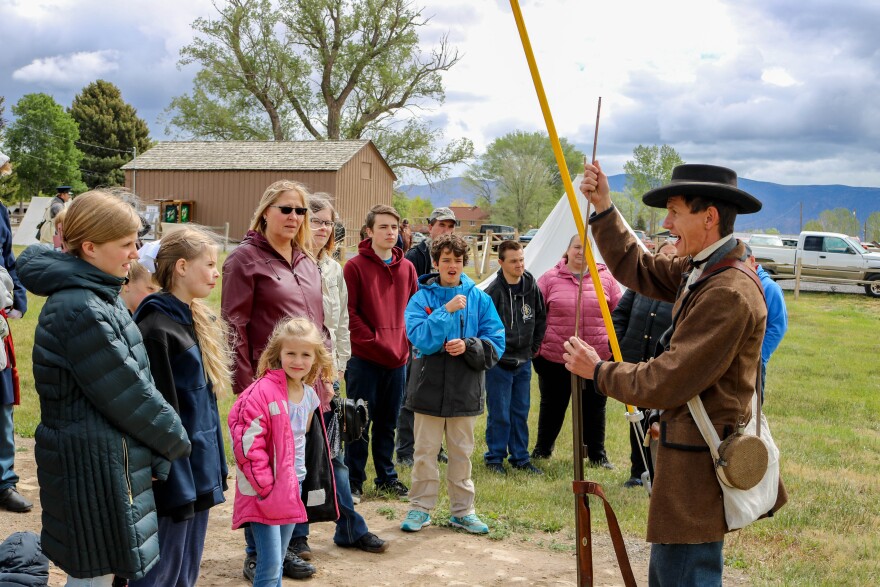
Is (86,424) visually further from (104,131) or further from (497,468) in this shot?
(104,131)

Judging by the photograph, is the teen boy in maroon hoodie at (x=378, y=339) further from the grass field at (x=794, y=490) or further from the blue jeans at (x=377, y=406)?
the grass field at (x=794, y=490)

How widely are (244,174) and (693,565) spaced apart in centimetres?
3436

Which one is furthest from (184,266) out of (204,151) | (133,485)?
(204,151)

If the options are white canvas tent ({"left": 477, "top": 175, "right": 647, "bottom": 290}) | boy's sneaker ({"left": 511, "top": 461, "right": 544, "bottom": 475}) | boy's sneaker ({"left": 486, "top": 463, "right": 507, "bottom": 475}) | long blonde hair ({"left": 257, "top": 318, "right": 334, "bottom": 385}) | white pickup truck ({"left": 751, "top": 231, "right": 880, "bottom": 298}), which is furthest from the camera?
white pickup truck ({"left": 751, "top": 231, "right": 880, "bottom": 298})

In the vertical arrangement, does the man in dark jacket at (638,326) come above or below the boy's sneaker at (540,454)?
above

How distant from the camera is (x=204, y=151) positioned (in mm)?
37594

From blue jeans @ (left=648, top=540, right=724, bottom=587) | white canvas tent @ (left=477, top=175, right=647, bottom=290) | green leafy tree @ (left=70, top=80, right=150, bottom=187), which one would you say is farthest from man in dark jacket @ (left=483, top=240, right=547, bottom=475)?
green leafy tree @ (left=70, top=80, right=150, bottom=187)

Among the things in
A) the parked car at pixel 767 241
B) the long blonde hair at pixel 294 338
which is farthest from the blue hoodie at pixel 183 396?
the parked car at pixel 767 241

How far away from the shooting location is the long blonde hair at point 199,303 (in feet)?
11.3

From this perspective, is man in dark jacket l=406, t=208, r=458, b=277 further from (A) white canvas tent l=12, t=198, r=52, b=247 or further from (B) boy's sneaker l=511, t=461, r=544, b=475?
(A) white canvas tent l=12, t=198, r=52, b=247

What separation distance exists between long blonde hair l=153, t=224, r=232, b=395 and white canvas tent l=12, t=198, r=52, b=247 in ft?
91.6

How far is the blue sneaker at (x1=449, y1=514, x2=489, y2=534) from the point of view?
17.3 feet

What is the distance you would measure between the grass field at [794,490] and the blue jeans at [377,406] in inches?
17.8

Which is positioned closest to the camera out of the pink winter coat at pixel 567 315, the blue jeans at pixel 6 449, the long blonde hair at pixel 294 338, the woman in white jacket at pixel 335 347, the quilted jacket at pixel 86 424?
the quilted jacket at pixel 86 424
